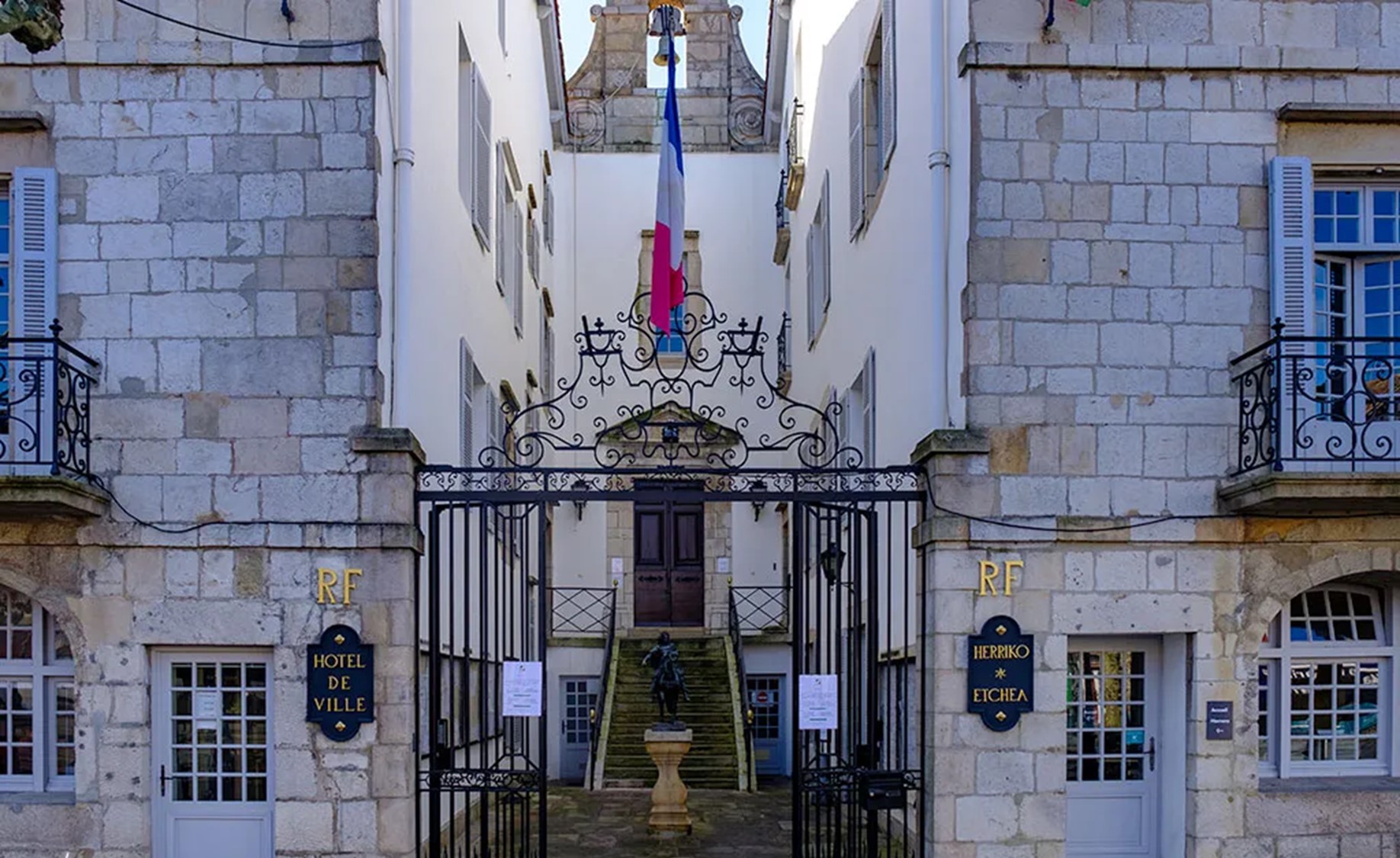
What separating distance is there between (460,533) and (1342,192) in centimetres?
736

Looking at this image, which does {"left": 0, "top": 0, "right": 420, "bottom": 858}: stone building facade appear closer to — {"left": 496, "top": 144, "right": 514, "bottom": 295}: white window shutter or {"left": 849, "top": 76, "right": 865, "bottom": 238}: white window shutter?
{"left": 849, "top": 76, "right": 865, "bottom": 238}: white window shutter

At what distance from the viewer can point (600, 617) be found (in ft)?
65.5

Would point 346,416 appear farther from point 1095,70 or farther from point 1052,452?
point 1095,70

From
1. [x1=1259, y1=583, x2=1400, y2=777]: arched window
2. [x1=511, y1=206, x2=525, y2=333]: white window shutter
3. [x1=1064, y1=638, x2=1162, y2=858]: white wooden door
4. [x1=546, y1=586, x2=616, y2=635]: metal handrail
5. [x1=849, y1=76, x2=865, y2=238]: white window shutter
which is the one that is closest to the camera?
[x1=1064, y1=638, x2=1162, y2=858]: white wooden door

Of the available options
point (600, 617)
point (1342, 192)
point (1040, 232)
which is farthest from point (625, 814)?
point (1342, 192)

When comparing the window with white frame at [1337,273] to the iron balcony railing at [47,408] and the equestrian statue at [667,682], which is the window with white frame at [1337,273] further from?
the equestrian statue at [667,682]

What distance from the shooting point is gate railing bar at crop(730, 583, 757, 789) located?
16.3 m

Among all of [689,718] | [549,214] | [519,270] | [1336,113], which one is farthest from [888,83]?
[549,214]

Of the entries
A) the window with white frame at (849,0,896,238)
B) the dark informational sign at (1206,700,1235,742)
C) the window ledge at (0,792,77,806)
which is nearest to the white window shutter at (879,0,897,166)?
the window with white frame at (849,0,896,238)

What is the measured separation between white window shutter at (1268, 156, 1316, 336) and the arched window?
182 cm

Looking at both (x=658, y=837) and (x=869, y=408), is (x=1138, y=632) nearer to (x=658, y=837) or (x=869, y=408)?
(x=869, y=408)

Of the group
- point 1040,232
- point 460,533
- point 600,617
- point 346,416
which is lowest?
point 600,617

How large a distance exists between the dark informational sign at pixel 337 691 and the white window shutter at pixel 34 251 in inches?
A: 99.1

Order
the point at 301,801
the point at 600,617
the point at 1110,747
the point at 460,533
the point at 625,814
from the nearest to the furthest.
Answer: the point at 301,801, the point at 1110,747, the point at 460,533, the point at 625,814, the point at 600,617
